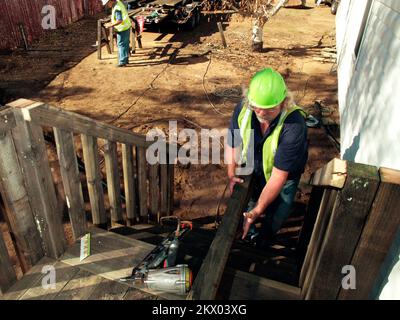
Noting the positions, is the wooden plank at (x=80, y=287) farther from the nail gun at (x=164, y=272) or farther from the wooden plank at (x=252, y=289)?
the wooden plank at (x=252, y=289)

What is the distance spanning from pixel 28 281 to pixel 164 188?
2.07m

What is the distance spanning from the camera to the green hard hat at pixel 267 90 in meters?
2.44

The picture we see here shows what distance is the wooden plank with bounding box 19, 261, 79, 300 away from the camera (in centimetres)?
255

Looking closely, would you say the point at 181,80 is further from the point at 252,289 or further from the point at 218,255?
the point at 218,255

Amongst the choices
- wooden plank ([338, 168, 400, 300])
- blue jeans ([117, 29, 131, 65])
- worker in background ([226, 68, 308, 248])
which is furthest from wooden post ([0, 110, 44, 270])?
blue jeans ([117, 29, 131, 65])

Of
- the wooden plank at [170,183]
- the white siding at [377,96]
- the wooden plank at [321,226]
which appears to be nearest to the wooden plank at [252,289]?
the wooden plank at [321,226]

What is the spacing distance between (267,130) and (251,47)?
11096 millimetres

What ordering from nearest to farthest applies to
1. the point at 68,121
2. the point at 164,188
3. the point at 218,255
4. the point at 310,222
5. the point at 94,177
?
the point at 218,255 → the point at 68,121 → the point at 310,222 → the point at 94,177 → the point at 164,188

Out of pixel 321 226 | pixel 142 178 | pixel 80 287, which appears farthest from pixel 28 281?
pixel 321 226

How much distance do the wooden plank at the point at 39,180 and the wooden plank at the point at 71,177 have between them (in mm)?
137

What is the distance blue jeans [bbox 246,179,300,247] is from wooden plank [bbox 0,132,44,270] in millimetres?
2160

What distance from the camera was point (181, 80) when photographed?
10.2 metres

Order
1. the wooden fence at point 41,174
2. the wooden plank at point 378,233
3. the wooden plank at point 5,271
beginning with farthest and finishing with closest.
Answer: the wooden plank at point 5,271, the wooden fence at point 41,174, the wooden plank at point 378,233

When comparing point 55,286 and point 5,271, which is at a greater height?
point 5,271
